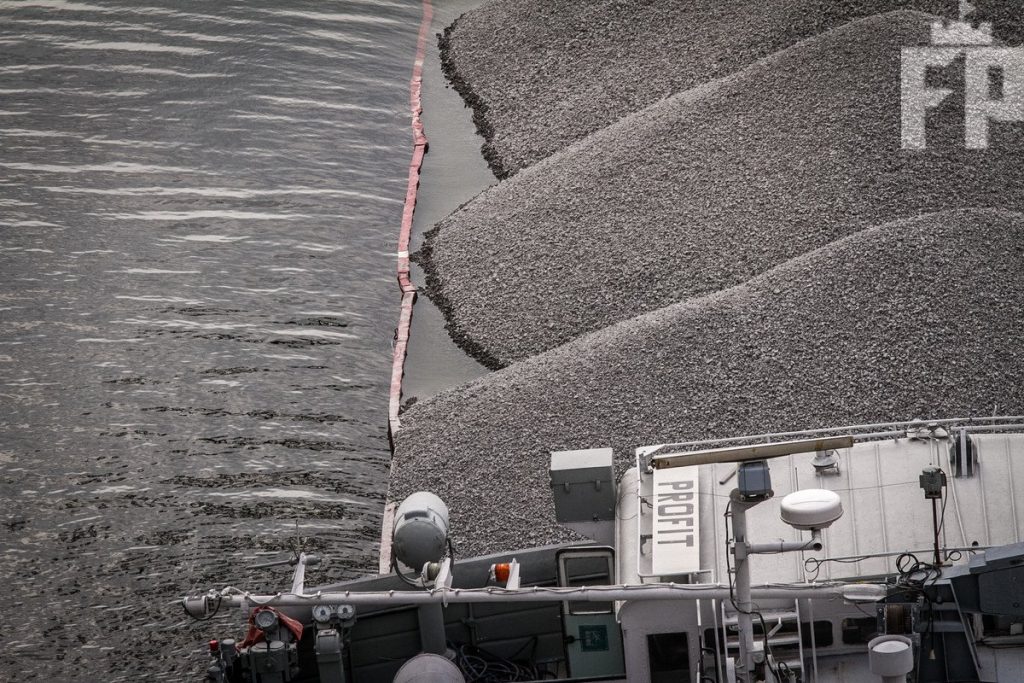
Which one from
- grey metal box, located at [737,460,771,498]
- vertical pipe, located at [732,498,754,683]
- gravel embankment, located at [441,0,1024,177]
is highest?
gravel embankment, located at [441,0,1024,177]

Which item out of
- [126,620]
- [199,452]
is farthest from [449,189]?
[126,620]

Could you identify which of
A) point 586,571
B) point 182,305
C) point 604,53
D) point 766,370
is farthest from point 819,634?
point 604,53

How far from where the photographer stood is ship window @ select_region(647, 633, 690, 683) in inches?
554

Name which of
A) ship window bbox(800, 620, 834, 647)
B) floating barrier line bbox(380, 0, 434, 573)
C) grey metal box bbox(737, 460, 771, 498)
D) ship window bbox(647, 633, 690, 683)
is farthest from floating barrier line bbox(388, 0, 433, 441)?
grey metal box bbox(737, 460, 771, 498)

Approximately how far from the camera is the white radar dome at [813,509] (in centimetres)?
1105

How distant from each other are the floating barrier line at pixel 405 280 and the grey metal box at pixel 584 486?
16.4 ft

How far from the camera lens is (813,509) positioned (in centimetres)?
1108

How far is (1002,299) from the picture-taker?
20266mm

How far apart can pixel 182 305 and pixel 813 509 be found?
19726 millimetres

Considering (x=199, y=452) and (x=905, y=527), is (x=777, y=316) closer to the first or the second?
(x=905, y=527)

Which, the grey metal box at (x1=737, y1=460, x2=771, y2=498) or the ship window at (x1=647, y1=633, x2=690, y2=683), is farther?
the ship window at (x1=647, y1=633, x2=690, y2=683)

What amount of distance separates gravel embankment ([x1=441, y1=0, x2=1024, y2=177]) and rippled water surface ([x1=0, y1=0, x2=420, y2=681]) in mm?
3046

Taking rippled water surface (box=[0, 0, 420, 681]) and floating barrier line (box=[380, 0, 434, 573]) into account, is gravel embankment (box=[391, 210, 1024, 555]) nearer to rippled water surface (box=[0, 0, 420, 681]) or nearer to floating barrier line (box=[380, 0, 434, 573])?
floating barrier line (box=[380, 0, 434, 573])

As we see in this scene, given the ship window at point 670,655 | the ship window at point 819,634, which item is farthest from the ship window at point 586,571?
the ship window at point 819,634
